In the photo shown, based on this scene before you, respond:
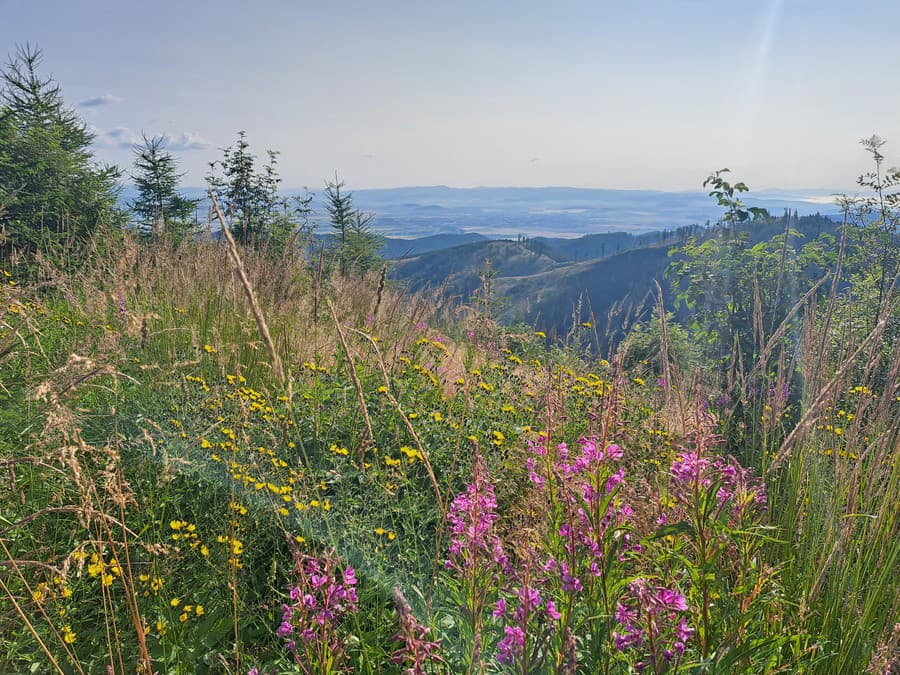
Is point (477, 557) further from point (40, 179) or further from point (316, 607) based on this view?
point (40, 179)

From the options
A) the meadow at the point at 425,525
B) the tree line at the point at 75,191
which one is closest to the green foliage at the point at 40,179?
the tree line at the point at 75,191

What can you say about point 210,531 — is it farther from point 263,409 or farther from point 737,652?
point 737,652

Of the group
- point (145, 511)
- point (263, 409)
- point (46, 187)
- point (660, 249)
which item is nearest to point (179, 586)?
point (145, 511)

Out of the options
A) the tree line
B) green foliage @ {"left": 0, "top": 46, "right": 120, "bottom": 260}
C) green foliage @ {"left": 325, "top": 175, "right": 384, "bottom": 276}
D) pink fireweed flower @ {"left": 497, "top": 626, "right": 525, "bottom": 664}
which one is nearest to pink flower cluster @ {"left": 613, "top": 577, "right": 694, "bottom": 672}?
pink fireweed flower @ {"left": 497, "top": 626, "right": 525, "bottom": 664}

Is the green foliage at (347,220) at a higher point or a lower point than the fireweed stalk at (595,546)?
higher

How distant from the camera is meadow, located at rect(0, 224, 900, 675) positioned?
3.98 feet

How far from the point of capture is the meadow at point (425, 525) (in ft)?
3.98

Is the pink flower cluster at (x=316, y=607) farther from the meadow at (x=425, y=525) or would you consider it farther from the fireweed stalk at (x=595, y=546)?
the fireweed stalk at (x=595, y=546)

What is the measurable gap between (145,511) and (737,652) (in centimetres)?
232

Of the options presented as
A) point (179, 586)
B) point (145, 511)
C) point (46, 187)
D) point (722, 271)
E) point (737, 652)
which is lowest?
point (179, 586)

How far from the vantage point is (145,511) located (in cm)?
239

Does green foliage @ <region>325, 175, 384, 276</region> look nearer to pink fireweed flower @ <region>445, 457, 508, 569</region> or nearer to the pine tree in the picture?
the pine tree

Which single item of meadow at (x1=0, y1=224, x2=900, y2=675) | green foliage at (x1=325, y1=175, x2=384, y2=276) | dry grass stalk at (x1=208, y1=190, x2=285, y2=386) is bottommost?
meadow at (x1=0, y1=224, x2=900, y2=675)

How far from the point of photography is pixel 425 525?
2629 mm
